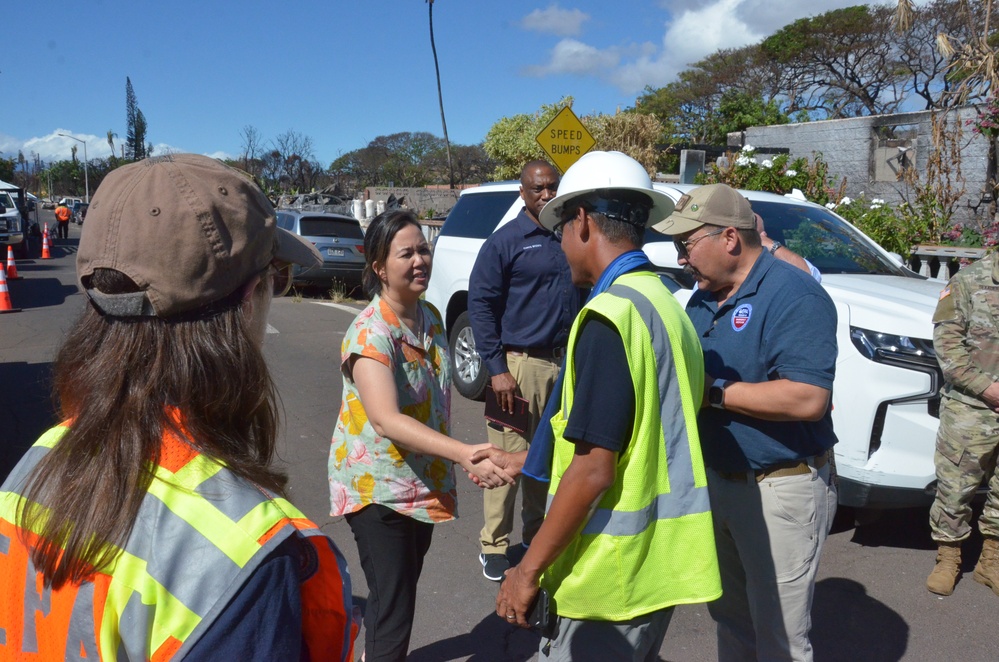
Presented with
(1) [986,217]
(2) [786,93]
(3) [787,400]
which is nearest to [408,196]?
(2) [786,93]

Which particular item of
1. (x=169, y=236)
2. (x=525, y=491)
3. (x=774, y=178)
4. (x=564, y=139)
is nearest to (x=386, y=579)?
(x=525, y=491)

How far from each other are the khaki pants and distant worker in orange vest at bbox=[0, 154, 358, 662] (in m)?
3.03

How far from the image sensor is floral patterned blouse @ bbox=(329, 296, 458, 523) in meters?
2.83

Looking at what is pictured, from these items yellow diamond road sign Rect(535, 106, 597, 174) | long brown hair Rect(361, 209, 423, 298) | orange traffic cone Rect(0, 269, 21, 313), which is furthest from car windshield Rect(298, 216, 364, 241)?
long brown hair Rect(361, 209, 423, 298)

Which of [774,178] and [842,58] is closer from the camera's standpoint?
[774,178]

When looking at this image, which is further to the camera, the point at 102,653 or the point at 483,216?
the point at 483,216

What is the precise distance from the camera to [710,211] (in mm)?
2701

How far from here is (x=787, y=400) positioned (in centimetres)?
247

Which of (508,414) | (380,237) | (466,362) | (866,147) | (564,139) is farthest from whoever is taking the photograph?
(866,147)

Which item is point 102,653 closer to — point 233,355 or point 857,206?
point 233,355

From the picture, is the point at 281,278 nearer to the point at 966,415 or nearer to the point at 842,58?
the point at 966,415

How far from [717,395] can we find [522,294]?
2342 millimetres

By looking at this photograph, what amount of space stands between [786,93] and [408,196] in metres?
18.5

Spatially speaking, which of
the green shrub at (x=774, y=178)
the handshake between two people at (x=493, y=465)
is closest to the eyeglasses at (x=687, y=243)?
the handshake between two people at (x=493, y=465)
